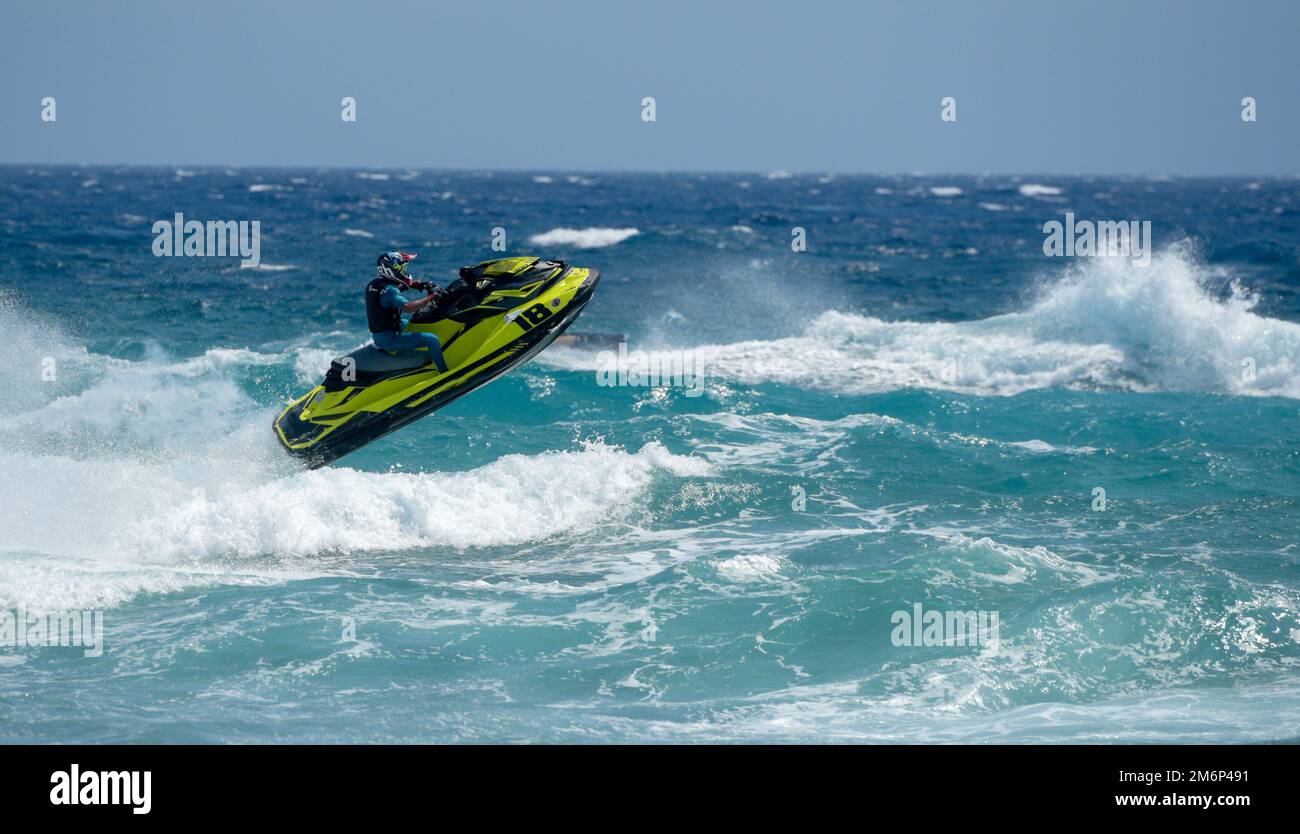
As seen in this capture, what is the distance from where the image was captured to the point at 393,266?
12211 mm

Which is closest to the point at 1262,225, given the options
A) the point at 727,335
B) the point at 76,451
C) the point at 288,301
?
the point at 727,335

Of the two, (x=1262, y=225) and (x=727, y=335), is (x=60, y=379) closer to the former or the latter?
(x=727, y=335)

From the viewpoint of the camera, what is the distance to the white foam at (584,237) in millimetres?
48750
